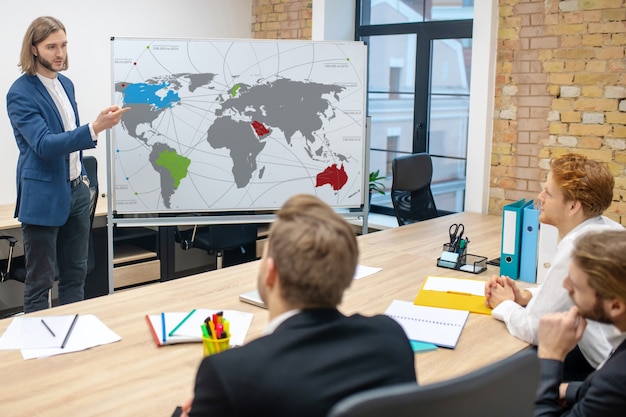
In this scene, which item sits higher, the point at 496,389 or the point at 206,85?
the point at 206,85

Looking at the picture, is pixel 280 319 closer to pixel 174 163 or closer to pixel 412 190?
pixel 174 163

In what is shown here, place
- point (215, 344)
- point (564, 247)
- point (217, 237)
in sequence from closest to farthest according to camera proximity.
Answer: point (215, 344)
point (564, 247)
point (217, 237)

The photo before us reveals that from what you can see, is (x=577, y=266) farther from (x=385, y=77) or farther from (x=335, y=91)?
(x=385, y=77)

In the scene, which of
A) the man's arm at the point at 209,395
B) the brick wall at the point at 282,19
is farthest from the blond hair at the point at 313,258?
the brick wall at the point at 282,19

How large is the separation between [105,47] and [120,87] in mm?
1294

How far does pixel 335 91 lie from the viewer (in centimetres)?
393

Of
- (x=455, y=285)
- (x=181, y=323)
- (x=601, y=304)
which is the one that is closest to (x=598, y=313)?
(x=601, y=304)

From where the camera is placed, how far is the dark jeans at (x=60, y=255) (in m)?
3.27

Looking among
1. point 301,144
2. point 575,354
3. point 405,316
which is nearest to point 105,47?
point 301,144

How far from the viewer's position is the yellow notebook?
2.42m

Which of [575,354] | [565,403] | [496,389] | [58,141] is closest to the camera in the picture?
[496,389]

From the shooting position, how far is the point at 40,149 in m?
3.13

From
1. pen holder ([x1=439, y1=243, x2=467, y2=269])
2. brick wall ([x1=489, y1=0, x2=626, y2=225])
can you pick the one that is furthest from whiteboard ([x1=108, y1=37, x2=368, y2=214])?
pen holder ([x1=439, y1=243, x2=467, y2=269])

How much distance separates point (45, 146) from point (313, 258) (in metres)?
2.28
